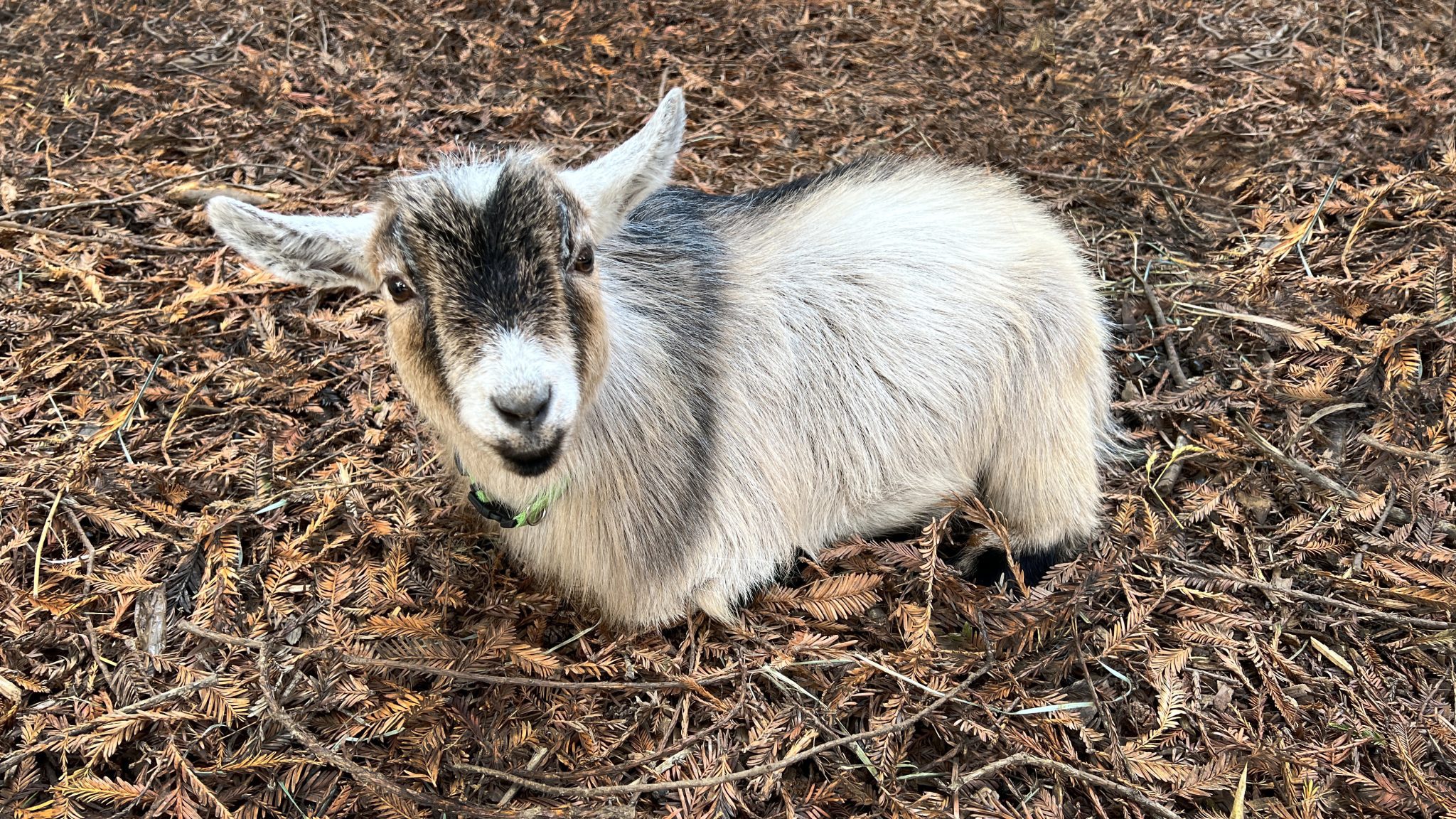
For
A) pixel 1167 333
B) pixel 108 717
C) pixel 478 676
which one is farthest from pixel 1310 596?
pixel 108 717

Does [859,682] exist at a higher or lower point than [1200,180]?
lower

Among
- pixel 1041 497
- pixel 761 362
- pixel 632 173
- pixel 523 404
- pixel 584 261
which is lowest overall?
pixel 1041 497

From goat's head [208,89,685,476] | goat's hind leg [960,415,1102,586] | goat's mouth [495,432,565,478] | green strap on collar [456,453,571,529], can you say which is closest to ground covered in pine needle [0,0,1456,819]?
goat's hind leg [960,415,1102,586]

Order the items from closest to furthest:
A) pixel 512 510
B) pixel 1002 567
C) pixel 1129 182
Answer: pixel 512 510 → pixel 1002 567 → pixel 1129 182

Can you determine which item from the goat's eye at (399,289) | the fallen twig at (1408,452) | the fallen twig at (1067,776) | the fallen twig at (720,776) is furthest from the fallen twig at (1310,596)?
the goat's eye at (399,289)

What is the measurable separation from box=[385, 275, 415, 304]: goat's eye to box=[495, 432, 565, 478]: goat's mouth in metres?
0.54

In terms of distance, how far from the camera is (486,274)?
7.06ft

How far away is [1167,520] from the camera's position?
3234mm

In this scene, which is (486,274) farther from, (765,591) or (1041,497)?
(1041,497)

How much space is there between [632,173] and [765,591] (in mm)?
1566

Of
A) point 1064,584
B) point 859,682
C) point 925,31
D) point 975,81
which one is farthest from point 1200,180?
point 859,682

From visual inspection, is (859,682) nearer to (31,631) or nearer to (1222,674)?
(1222,674)

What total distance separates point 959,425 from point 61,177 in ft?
15.0

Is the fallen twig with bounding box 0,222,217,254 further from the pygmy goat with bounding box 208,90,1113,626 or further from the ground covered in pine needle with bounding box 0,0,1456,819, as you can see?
the pygmy goat with bounding box 208,90,1113,626
